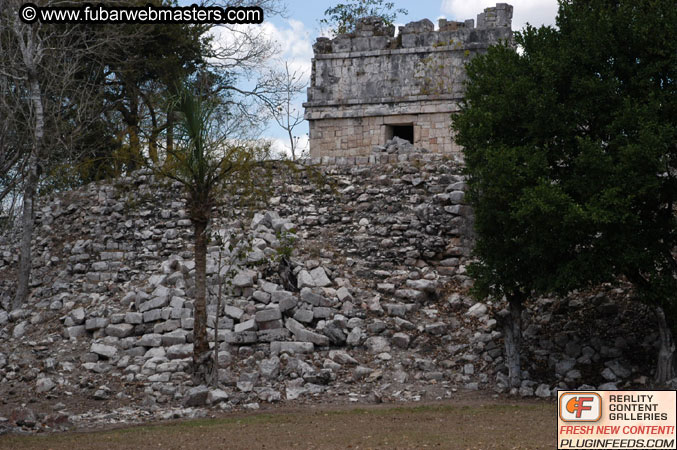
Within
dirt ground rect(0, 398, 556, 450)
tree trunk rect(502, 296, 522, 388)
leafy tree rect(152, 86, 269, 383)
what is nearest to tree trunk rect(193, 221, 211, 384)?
leafy tree rect(152, 86, 269, 383)

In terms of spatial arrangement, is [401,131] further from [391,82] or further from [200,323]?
[200,323]

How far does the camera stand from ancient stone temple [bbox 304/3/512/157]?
63.1 ft

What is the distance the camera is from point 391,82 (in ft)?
64.1

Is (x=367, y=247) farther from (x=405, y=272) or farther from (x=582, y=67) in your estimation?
(x=582, y=67)

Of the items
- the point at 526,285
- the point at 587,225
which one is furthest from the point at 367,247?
the point at 587,225

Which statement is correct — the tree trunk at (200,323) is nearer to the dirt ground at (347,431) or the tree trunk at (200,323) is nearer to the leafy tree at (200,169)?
the leafy tree at (200,169)

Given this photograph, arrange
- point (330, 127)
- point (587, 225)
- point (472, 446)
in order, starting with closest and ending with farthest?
point (472, 446) < point (587, 225) < point (330, 127)

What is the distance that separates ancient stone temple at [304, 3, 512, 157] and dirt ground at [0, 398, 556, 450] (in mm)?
9386

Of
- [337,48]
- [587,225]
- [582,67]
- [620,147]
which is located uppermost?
[337,48]

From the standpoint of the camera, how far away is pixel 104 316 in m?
14.5

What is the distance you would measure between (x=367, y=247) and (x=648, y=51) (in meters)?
6.53

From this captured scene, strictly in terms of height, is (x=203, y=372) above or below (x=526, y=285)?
below

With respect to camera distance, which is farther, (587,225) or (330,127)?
(330,127)

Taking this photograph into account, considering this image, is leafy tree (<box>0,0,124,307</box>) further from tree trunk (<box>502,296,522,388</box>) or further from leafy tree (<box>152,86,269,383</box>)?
tree trunk (<box>502,296,522,388</box>)
